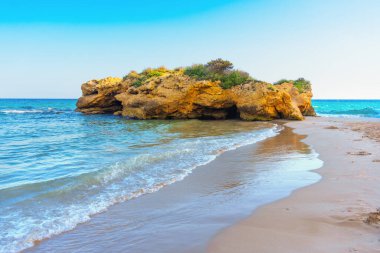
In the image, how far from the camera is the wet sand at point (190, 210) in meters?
3.85

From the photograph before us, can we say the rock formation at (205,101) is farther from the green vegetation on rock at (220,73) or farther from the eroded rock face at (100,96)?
the eroded rock face at (100,96)

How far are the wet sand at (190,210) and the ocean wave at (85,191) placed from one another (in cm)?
→ 25

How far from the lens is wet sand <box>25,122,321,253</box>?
151 inches

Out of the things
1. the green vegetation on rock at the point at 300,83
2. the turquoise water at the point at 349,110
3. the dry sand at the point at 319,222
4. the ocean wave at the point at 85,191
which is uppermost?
the green vegetation on rock at the point at 300,83

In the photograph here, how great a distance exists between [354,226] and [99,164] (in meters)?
6.54

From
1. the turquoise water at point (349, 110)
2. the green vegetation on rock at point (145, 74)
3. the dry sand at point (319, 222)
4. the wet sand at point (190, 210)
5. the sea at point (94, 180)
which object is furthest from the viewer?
the turquoise water at point (349, 110)

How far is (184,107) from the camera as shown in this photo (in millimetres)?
26938

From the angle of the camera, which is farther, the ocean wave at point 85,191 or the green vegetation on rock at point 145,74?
the green vegetation on rock at point 145,74

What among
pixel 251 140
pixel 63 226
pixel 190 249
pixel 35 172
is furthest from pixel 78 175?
pixel 251 140

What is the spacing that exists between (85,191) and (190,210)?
2.39 meters

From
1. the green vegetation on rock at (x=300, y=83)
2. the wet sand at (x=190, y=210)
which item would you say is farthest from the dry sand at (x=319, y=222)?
the green vegetation on rock at (x=300, y=83)

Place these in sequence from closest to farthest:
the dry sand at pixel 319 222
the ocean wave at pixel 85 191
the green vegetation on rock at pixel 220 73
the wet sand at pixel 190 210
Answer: the dry sand at pixel 319 222 < the wet sand at pixel 190 210 < the ocean wave at pixel 85 191 < the green vegetation on rock at pixel 220 73

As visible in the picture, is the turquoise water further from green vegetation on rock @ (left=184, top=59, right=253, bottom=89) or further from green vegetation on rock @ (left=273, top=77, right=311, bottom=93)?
green vegetation on rock @ (left=184, top=59, right=253, bottom=89)

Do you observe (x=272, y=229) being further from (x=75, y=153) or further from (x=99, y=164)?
(x=75, y=153)
